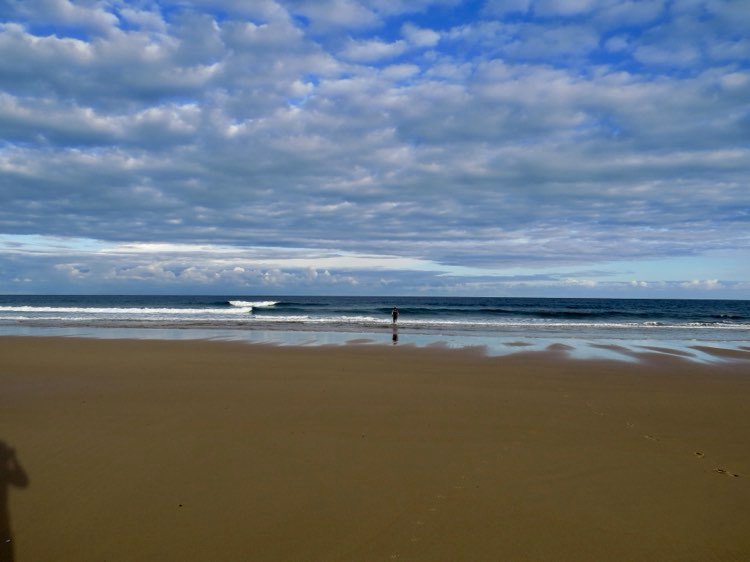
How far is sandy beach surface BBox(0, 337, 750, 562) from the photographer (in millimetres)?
4051

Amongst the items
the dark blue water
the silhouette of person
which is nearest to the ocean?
the dark blue water

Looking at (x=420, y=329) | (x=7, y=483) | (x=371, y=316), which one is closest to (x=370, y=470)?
(x=7, y=483)

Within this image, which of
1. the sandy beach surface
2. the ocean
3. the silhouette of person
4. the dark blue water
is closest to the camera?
the silhouette of person

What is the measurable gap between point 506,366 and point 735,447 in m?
6.94

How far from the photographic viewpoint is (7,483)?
16.6 ft

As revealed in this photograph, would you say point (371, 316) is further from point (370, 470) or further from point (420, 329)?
point (370, 470)

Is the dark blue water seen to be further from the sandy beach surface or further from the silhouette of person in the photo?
the silhouette of person

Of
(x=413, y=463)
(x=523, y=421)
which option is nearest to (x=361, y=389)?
(x=523, y=421)

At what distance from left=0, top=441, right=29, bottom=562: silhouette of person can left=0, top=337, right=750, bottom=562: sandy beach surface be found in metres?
0.03

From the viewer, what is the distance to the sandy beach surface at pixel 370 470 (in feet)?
13.3

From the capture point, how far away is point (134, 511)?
4.52 metres

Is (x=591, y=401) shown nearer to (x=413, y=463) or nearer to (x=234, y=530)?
(x=413, y=463)

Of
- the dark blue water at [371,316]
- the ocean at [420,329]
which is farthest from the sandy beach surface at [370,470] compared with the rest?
the dark blue water at [371,316]

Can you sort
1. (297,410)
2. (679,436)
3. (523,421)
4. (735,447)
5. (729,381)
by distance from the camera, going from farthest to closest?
(729,381) < (297,410) < (523,421) < (679,436) < (735,447)
